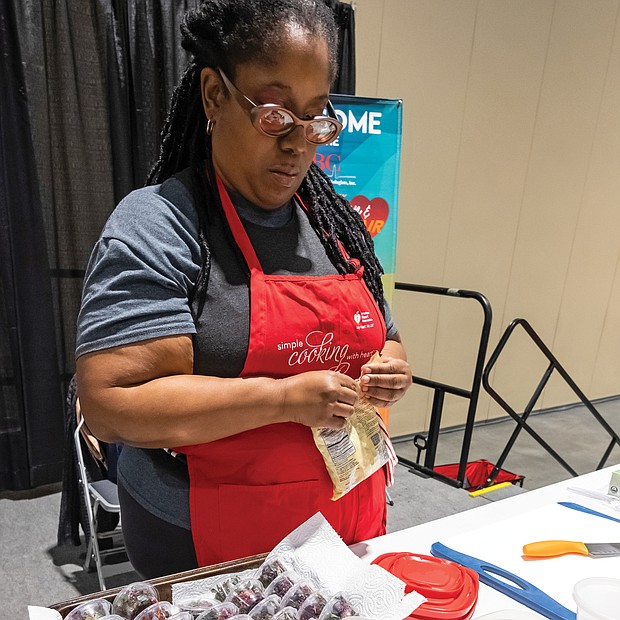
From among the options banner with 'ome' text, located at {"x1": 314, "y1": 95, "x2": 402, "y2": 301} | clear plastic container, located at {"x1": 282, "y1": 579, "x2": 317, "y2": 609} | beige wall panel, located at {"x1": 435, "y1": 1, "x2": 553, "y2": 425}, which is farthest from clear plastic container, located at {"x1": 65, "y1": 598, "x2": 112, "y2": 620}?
beige wall panel, located at {"x1": 435, "y1": 1, "x2": 553, "y2": 425}

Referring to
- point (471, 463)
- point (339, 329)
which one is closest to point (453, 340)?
point (471, 463)

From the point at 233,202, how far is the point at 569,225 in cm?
423

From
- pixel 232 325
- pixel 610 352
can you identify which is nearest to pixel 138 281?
pixel 232 325

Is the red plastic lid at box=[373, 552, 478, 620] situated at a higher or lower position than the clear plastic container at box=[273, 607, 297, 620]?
lower

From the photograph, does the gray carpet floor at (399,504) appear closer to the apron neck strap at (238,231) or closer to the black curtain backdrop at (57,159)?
the black curtain backdrop at (57,159)

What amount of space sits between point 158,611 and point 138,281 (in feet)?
1.50

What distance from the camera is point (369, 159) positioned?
280cm

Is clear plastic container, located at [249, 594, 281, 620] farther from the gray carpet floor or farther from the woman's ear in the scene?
the gray carpet floor

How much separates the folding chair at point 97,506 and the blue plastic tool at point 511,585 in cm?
130

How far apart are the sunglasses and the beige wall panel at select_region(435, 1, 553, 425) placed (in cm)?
311

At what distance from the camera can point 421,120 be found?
11.8 feet

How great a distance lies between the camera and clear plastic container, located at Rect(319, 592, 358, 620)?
0.73 m

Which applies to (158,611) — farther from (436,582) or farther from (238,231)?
(238,231)

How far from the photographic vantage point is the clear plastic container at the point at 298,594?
766 mm
